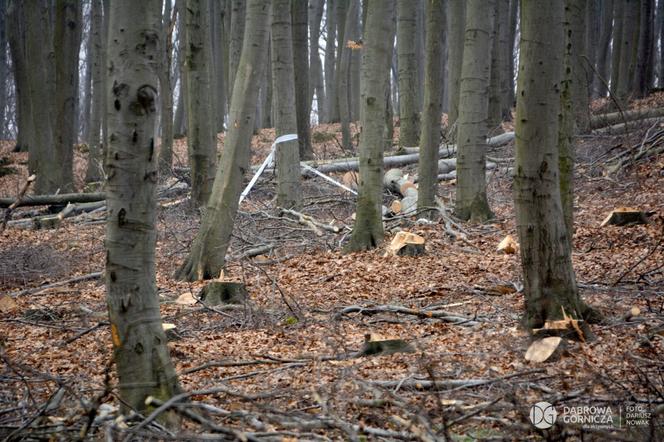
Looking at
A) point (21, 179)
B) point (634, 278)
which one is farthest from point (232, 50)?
point (634, 278)

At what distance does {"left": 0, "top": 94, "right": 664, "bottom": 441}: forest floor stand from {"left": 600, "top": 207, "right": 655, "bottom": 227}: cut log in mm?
203

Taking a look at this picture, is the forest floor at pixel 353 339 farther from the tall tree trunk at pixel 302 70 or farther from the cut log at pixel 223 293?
the tall tree trunk at pixel 302 70

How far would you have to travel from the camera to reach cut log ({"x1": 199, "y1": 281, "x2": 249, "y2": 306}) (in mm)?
7703

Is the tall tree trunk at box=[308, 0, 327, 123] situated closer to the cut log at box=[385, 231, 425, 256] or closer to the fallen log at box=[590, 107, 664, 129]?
the fallen log at box=[590, 107, 664, 129]

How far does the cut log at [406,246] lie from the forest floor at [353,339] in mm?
183

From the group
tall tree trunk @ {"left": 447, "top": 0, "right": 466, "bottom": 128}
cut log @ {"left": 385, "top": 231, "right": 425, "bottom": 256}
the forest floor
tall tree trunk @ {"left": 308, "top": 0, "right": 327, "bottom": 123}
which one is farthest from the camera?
tall tree trunk @ {"left": 308, "top": 0, "right": 327, "bottom": 123}

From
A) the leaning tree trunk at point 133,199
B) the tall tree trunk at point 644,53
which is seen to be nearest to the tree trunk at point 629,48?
the tall tree trunk at point 644,53

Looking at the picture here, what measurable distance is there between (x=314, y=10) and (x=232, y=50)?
18.9 metres

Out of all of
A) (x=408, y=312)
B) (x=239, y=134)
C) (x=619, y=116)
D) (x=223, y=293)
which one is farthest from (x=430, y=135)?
(x=619, y=116)

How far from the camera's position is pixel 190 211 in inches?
503

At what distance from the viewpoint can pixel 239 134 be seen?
8.24m

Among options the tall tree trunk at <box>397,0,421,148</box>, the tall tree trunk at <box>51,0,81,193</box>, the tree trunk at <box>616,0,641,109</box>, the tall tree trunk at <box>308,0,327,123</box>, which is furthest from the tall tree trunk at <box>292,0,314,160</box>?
the tall tree trunk at <box>308,0,327,123</box>

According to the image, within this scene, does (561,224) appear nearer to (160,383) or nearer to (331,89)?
(160,383)

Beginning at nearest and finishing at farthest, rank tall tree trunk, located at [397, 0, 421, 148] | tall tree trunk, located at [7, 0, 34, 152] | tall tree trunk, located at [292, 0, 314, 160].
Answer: tall tree trunk, located at [397, 0, 421, 148] → tall tree trunk, located at [292, 0, 314, 160] → tall tree trunk, located at [7, 0, 34, 152]
